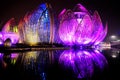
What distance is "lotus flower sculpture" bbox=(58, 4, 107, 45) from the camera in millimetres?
32156

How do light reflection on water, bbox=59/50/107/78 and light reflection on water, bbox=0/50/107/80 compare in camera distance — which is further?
light reflection on water, bbox=59/50/107/78

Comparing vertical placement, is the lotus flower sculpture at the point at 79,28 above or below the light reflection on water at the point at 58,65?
above

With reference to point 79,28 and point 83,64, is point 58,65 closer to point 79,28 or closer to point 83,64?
point 83,64

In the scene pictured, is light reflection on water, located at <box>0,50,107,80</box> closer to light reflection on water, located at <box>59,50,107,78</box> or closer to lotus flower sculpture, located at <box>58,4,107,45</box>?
light reflection on water, located at <box>59,50,107,78</box>

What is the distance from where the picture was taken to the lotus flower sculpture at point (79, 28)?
3216 cm

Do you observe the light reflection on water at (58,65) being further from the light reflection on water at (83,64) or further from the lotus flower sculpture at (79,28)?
the lotus flower sculpture at (79,28)

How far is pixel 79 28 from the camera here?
32.0m

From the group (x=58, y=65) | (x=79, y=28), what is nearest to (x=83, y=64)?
(x=58, y=65)

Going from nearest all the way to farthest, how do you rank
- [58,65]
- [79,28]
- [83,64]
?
[58,65]
[83,64]
[79,28]

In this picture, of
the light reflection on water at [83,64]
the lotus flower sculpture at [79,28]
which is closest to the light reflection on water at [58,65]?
the light reflection on water at [83,64]

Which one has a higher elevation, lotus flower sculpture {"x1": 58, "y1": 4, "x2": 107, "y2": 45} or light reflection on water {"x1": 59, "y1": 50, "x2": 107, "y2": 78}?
lotus flower sculpture {"x1": 58, "y1": 4, "x2": 107, "y2": 45}

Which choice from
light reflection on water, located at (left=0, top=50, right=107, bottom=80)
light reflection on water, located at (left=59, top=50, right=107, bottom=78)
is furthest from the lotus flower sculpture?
light reflection on water, located at (left=0, top=50, right=107, bottom=80)

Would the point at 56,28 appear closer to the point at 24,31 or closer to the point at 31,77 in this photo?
the point at 24,31

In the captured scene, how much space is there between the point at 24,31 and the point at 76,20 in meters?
8.90
